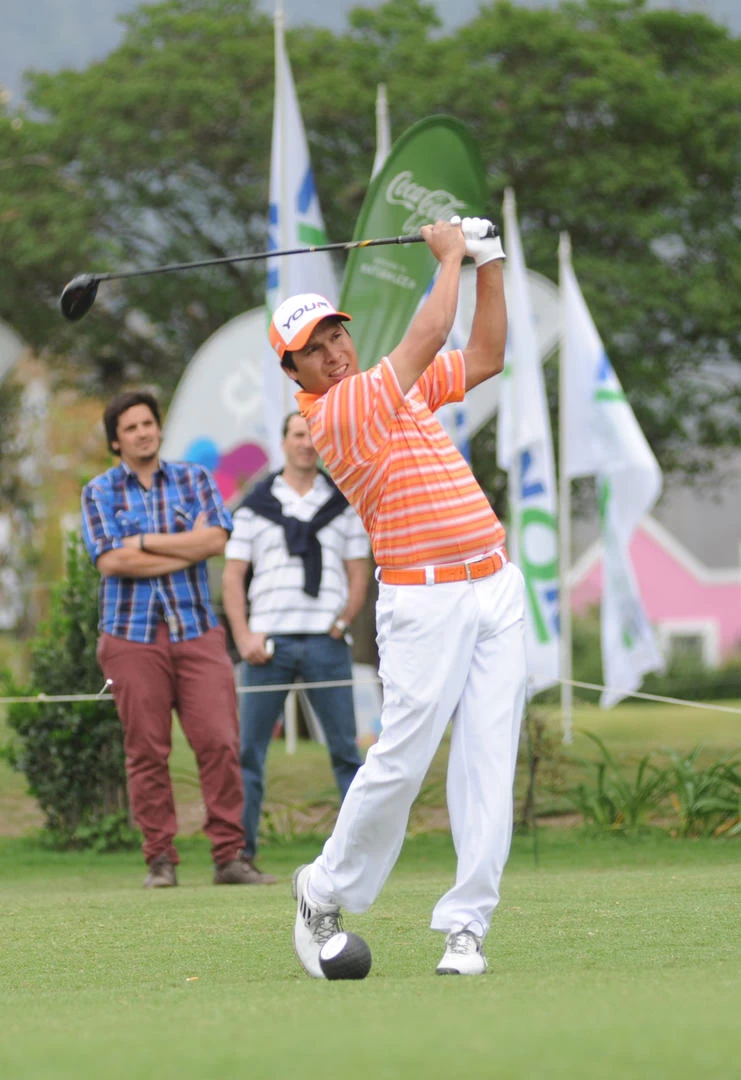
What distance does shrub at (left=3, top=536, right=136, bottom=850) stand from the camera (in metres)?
9.14

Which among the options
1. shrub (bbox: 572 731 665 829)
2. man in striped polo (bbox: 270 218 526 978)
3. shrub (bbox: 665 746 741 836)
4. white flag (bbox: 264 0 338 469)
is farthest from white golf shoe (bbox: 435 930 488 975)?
white flag (bbox: 264 0 338 469)

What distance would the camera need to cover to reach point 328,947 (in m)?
4.53

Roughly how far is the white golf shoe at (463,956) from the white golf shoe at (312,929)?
0.98 feet

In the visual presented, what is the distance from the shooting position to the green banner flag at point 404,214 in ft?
32.4

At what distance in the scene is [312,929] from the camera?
4.68 m

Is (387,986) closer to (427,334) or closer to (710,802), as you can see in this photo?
(427,334)

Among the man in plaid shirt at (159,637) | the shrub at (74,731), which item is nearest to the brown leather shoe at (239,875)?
the man in plaid shirt at (159,637)

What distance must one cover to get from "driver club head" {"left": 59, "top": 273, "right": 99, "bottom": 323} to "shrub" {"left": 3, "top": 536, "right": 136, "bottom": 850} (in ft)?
9.43

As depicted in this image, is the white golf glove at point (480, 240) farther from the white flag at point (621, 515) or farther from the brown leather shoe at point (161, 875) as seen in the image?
the white flag at point (621, 515)

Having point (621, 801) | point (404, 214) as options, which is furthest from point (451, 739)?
point (404, 214)

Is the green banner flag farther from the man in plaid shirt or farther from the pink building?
the pink building

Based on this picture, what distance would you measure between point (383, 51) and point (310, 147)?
2116mm

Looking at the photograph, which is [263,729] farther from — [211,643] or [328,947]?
[328,947]

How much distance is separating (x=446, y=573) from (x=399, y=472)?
0.90ft
